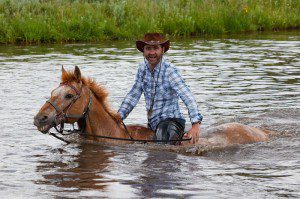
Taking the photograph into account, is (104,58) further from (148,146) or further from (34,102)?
(148,146)

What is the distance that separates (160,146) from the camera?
351 inches

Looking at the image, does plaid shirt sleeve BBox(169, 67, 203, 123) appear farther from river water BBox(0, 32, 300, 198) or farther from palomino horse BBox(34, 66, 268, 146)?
palomino horse BBox(34, 66, 268, 146)

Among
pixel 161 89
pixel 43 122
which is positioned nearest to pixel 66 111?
pixel 43 122

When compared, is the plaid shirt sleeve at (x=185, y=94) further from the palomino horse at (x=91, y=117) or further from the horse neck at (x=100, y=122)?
the horse neck at (x=100, y=122)

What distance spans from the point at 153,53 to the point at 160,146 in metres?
1.25

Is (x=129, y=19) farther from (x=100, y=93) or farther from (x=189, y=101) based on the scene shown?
(x=189, y=101)

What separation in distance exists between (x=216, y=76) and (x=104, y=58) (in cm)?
447

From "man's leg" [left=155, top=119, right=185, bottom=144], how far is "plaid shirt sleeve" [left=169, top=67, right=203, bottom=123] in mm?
395

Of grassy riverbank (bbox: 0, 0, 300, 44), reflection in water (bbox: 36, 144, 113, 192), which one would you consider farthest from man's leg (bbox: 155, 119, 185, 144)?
grassy riverbank (bbox: 0, 0, 300, 44)

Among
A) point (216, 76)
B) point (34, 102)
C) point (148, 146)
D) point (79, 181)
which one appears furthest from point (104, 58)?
point (79, 181)

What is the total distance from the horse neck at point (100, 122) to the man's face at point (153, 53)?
2.89ft

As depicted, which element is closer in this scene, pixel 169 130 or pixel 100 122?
pixel 100 122

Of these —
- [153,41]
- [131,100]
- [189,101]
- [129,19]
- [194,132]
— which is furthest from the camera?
[129,19]

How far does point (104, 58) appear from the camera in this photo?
19.5 meters
